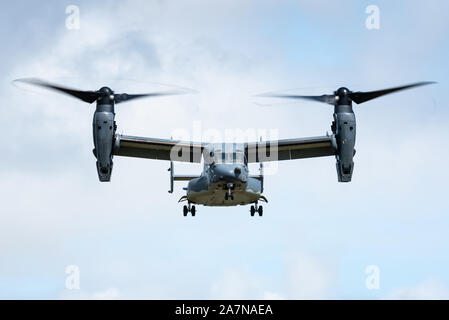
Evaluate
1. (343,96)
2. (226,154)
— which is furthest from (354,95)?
(226,154)

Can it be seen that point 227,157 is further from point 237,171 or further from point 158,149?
point 158,149

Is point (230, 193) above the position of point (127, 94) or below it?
below

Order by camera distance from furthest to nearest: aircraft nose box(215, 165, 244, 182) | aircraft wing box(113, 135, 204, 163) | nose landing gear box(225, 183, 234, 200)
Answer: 1. aircraft wing box(113, 135, 204, 163)
2. nose landing gear box(225, 183, 234, 200)
3. aircraft nose box(215, 165, 244, 182)

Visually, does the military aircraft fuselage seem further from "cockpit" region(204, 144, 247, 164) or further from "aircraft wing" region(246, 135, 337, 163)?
"aircraft wing" region(246, 135, 337, 163)

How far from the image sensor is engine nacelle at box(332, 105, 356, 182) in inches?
1029

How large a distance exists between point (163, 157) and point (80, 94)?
15.2ft

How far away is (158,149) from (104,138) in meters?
3.85

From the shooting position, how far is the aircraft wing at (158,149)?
27.7 m

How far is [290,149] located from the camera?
29266mm

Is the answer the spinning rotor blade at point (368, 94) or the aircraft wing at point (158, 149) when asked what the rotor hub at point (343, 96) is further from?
the aircraft wing at point (158, 149)

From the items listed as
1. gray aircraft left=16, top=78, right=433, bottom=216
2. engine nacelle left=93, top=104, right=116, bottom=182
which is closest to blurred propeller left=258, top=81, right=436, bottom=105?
gray aircraft left=16, top=78, right=433, bottom=216

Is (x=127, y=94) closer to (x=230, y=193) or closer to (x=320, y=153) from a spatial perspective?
(x=230, y=193)
